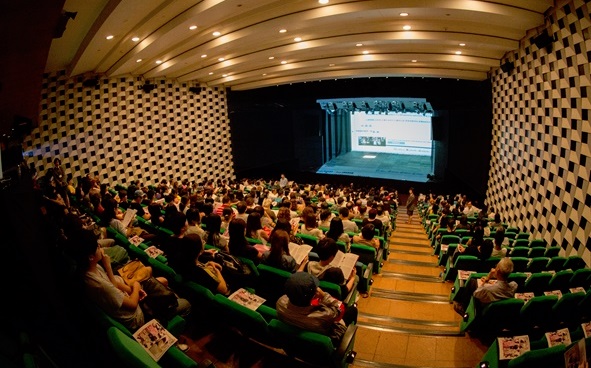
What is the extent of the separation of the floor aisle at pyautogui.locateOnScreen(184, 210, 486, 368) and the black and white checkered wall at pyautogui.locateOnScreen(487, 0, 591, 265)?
3.47 meters

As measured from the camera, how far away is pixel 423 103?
1661 cm

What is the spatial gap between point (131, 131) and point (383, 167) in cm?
1459

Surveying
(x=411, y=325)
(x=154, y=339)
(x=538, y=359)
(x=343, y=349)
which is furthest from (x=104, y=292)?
(x=411, y=325)

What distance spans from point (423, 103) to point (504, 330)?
14590 millimetres

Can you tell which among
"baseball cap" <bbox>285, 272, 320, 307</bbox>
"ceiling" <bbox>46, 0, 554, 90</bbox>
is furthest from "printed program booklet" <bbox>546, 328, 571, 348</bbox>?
"ceiling" <bbox>46, 0, 554, 90</bbox>

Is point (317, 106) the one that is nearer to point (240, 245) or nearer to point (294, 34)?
point (294, 34)

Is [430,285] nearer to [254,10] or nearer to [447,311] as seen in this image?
[447,311]

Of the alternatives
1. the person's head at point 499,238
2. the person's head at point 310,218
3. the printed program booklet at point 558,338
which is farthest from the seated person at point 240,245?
the person's head at point 499,238

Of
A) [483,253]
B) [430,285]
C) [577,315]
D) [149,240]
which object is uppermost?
[149,240]

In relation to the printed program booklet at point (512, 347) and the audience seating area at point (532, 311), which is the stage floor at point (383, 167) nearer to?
→ the audience seating area at point (532, 311)

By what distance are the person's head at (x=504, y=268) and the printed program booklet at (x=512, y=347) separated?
42.2 inches

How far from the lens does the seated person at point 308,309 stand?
2.85 meters

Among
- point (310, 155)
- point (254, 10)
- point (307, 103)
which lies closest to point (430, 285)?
point (254, 10)

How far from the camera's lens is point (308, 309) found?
2.90 m
